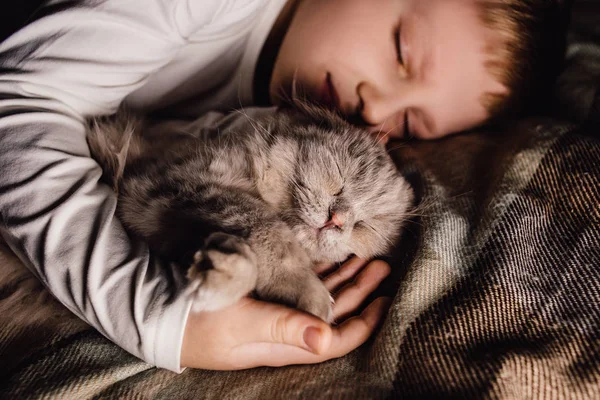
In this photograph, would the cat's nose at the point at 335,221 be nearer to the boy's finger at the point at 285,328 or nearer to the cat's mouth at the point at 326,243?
the cat's mouth at the point at 326,243

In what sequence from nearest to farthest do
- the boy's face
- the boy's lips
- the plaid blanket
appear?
1. the plaid blanket
2. the boy's face
3. the boy's lips

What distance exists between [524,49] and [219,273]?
1.27 meters

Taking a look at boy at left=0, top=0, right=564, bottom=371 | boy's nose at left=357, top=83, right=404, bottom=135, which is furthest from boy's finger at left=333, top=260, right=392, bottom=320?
boy's nose at left=357, top=83, right=404, bottom=135

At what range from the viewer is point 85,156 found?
1.05m

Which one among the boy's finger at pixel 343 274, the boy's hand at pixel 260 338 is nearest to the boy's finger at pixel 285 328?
the boy's hand at pixel 260 338

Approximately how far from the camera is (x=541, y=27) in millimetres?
1421

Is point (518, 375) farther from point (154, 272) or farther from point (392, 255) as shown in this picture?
point (154, 272)

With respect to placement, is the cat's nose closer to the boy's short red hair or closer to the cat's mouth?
the cat's mouth

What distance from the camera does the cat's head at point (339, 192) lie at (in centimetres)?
104

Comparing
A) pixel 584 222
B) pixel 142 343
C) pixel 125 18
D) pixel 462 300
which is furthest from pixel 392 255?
pixel 125 18

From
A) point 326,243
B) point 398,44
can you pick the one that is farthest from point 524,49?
point 326,243

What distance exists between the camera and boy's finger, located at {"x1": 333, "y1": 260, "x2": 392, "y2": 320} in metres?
0.95

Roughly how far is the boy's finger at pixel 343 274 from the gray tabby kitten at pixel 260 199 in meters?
0.03

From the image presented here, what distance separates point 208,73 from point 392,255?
969 millimetres
